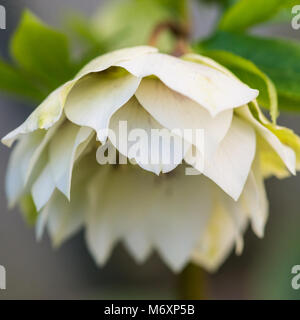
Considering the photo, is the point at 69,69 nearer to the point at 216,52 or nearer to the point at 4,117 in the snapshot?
the point at 216,52

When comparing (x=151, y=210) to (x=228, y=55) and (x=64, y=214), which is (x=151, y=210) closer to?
(x=64, y=214)

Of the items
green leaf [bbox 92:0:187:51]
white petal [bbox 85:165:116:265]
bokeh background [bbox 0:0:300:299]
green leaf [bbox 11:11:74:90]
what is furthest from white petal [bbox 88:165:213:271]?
bokeh background [bbox 0:0:300:299]

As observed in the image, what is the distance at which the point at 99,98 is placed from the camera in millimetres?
408

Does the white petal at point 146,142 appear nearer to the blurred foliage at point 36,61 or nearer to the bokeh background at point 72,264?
the blurred foliage at point 36,61

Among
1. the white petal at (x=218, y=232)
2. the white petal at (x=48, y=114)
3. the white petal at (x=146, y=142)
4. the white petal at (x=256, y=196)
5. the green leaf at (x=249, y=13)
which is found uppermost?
the green leaf at (x=249, y=13)

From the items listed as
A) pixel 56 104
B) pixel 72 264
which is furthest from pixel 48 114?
pixel 72 264

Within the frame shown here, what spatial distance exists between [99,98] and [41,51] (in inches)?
5.6

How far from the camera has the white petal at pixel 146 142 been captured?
390 mm

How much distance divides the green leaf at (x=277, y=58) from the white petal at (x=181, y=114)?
2.6 inches

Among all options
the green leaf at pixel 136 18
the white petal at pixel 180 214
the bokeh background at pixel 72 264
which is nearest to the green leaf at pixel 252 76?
the white petal at pixel 180 214

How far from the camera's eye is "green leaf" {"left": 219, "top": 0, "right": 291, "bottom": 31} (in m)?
0.46

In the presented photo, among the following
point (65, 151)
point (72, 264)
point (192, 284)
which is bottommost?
point (72, 264)

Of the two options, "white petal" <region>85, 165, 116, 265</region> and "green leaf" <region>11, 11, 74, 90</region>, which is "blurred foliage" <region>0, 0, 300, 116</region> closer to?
"green leaf" <region>11, 11, 74, 90</region>

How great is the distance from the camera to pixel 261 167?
19.4 inches
